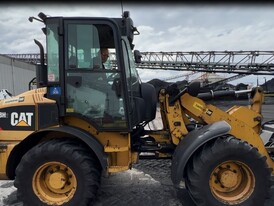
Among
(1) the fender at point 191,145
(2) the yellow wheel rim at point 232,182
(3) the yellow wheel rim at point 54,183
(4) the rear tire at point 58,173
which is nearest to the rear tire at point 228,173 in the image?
(2) the yellow wheel rim at point 232,182

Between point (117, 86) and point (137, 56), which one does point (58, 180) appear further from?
point (137, 56)

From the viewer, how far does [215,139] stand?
4.06 meters

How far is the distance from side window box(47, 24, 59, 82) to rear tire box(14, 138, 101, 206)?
0.86m

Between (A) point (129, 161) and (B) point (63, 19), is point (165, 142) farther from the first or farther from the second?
(B) point (63, 19)

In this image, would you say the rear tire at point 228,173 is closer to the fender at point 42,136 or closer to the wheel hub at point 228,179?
the wheel hub at point 228,179

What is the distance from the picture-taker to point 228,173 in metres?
4.05

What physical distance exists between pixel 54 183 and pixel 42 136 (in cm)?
65

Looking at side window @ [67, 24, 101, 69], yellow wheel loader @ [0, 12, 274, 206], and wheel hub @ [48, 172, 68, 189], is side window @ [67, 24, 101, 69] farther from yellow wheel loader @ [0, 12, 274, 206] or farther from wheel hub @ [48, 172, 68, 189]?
wheel hub @ [48, 172, 68, 189]

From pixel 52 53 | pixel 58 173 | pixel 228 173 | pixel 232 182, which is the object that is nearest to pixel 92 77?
pixel 52 53

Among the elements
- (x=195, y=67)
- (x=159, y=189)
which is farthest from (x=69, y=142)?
(x=195, y=67)

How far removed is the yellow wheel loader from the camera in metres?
3.93

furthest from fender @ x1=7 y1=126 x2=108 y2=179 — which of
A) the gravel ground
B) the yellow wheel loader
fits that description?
the gravel ground

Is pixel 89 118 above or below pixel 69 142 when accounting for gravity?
above

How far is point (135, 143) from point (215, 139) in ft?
4.07
